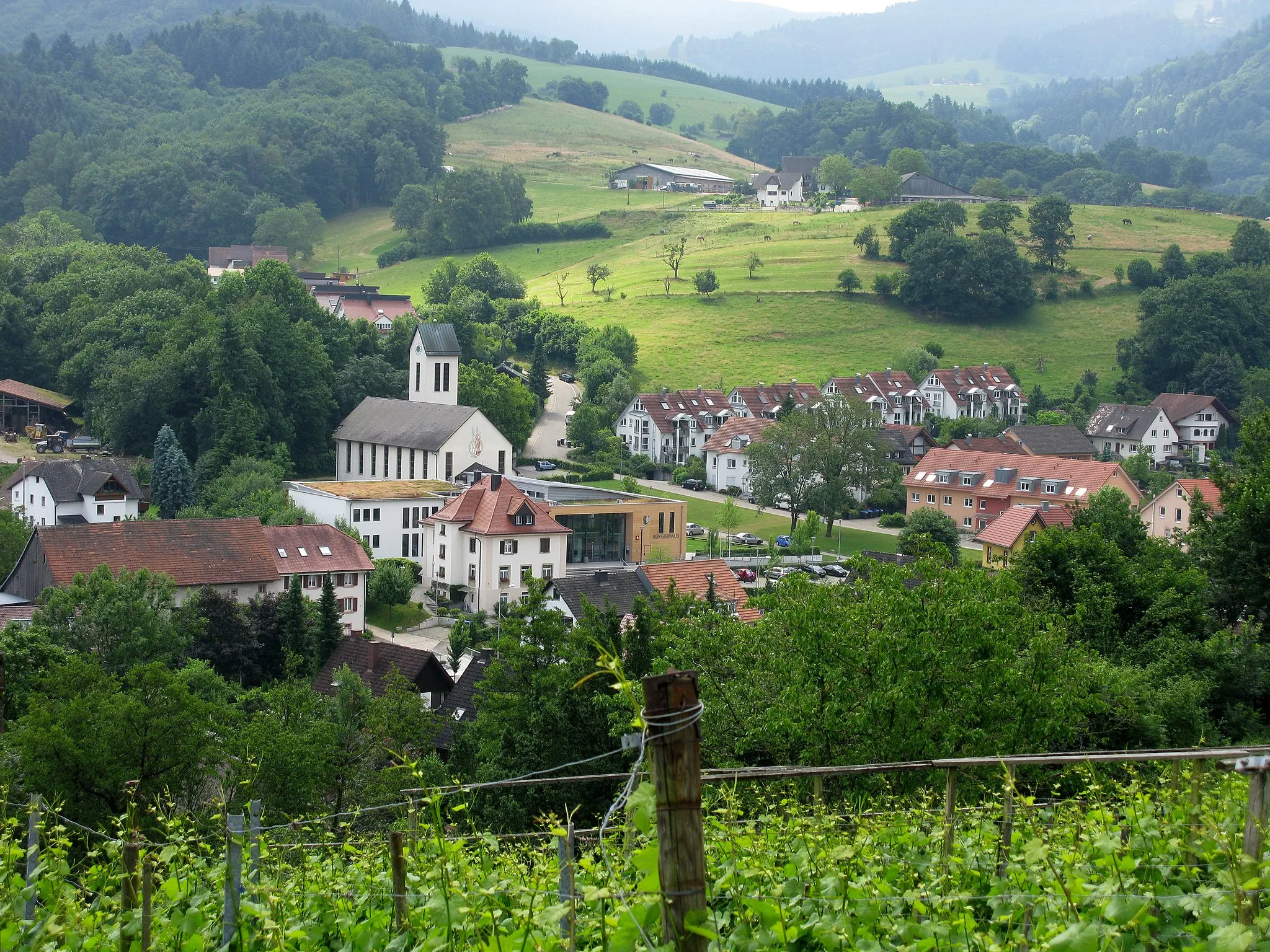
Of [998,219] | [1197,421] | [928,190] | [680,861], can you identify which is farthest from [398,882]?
[928,190]

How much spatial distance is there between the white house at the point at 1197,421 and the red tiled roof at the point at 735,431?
78.0 feet

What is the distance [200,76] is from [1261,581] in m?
173

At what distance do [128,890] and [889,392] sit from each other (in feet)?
255

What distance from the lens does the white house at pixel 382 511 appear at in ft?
165

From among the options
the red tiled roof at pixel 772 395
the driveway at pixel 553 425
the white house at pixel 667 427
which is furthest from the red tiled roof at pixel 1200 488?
the driveway at pixel 553 425

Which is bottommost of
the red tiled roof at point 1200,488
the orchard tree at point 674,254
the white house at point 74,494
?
the white house at point 74,494

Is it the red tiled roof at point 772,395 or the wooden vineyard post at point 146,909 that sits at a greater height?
the wooden vineyard post at point 146,909

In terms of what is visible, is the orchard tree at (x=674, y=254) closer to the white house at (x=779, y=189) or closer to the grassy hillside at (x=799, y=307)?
the grassy hillside at (x=799, y=307)

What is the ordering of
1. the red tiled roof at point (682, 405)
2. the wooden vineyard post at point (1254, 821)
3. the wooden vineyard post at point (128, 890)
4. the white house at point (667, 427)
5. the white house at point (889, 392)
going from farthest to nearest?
1. the white house at point (889, 392)
2. the red tiled roof at point (682, 405)
3. the white house at point (667, 427)
4. the wooden vineyard post at point (128, 890)
5. the wooden vineyard post at point (1254, 821)

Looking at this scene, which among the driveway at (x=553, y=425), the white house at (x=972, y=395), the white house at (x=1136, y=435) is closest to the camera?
the driveway at (x=553, y=425)

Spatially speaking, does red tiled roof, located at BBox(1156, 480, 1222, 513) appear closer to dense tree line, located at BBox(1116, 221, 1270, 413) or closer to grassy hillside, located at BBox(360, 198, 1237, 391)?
dense tree line, located at BBox(1116, 221, 1270, 413)

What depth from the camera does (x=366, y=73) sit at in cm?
16400

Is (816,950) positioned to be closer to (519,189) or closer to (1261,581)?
(1261,581)

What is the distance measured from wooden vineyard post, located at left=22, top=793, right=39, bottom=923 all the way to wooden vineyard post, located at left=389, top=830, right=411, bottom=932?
1660mm
